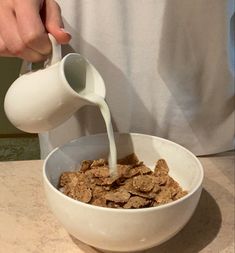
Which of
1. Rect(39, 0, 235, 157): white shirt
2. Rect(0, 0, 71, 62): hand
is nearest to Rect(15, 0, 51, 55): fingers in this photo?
Rect(0, 0, 71, 62): hand

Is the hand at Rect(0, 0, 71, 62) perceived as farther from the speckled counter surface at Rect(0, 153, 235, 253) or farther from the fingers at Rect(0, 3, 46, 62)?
the speckled counter surface at Rect(0, 153, 235, 253)

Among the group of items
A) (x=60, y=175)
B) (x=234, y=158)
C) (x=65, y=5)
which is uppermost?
(x=65, y=5)

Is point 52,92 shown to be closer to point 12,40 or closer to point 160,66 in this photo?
point 12,40

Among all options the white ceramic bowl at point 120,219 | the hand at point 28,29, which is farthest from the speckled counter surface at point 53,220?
the hand at point 28,29

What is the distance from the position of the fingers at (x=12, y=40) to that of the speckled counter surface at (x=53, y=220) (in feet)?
0.73

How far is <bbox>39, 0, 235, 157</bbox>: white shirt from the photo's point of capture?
0.76 metres

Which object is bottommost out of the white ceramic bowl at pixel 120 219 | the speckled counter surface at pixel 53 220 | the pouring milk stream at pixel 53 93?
the speckled counter surface at pixel 53 220

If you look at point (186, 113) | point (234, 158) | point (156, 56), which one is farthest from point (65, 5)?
point (234, 158)

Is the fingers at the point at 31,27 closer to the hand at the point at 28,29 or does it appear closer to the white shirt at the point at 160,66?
the hand at the point at 28,29

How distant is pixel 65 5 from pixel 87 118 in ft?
0.63

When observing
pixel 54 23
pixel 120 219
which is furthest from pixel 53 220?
pixel 54 23

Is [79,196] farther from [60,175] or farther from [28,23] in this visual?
[28,23]

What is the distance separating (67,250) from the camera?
0.64m

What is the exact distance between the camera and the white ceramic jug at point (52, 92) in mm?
591
